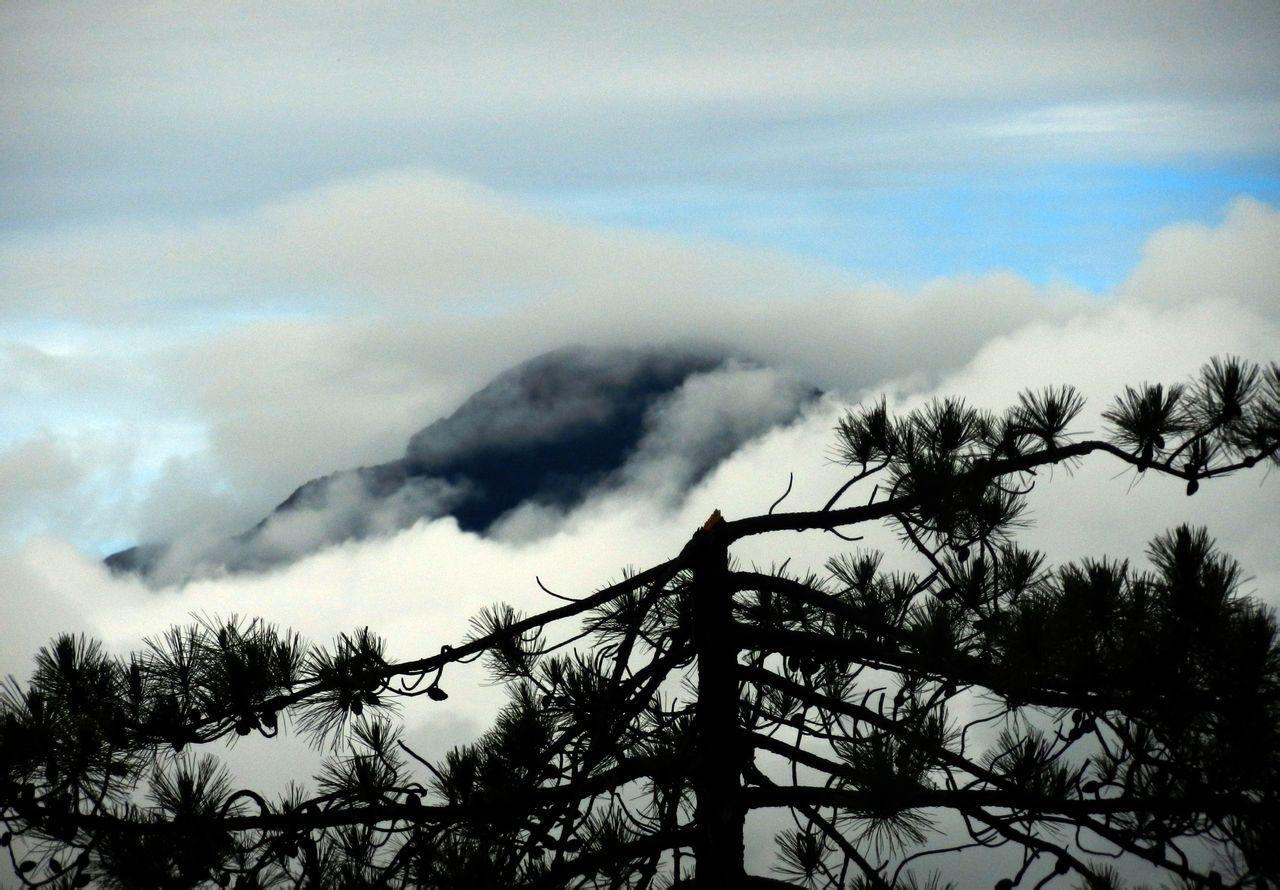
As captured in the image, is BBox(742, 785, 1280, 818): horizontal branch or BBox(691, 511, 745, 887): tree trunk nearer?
BBox(742, 785, 1280, 818): horizontal branch

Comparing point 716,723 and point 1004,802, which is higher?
point 716,723

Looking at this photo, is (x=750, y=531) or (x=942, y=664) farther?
(x=750, y=531)

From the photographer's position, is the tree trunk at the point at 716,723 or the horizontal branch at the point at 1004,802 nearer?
the horizontal branch at the point at 1004,802

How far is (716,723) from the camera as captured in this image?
2.30 meters

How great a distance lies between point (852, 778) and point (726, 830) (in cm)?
40

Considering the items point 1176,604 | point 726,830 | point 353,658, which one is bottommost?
point 726,830

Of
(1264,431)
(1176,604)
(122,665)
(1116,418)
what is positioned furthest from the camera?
(122,665)

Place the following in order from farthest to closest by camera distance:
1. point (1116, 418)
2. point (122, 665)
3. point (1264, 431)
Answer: point (122, 665) → point (1116, 418) → point (1264, 431)

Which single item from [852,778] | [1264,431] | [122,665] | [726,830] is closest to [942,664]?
[852,778]

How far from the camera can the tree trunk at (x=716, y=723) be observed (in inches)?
85.9

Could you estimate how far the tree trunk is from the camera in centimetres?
218

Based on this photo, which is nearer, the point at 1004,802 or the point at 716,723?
the point at 1004,802

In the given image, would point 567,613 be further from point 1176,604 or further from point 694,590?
point 1176,604

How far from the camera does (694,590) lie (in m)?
2.38
